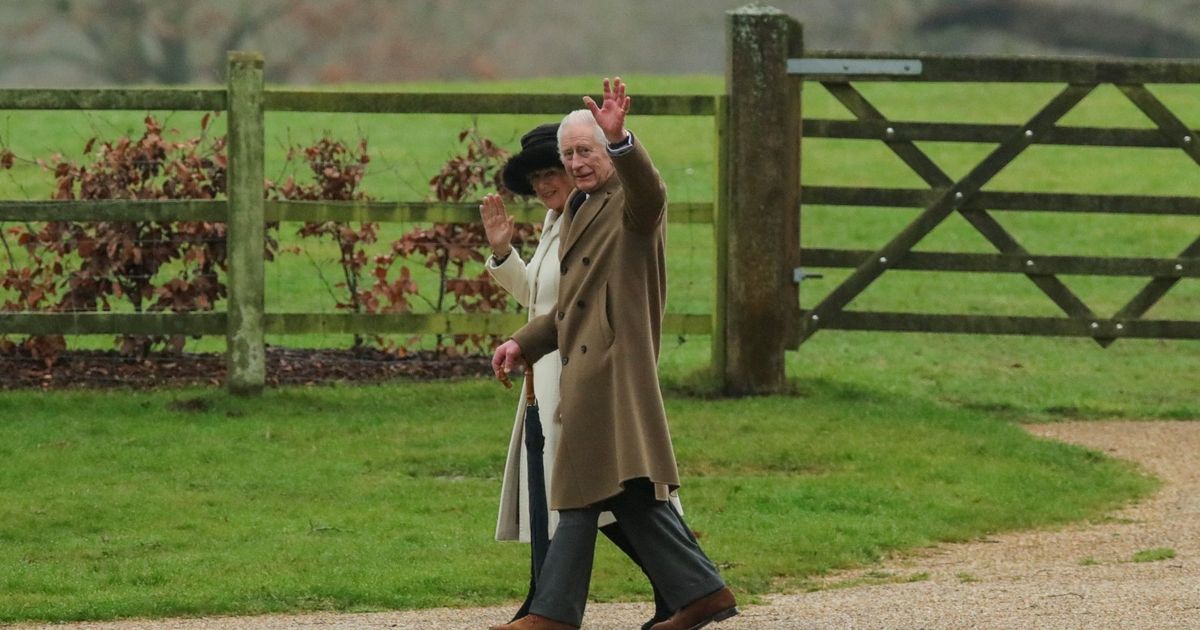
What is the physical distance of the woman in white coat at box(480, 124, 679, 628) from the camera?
6.19 m

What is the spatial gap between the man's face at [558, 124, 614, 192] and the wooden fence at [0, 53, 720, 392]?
14.4 ft

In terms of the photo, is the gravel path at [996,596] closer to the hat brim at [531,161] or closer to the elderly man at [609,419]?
the elderly man at [609,419]

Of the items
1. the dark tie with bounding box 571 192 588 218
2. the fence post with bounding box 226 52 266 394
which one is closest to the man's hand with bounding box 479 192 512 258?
the dark tie with bounding box 571 192 588 218

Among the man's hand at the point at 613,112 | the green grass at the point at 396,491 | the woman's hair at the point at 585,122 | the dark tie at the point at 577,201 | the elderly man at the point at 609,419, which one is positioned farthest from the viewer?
the green grass at the point at 396,491

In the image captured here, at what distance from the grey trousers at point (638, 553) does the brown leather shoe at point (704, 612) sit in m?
0.02

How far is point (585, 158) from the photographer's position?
235 inches

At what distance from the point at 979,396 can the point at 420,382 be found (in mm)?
3059

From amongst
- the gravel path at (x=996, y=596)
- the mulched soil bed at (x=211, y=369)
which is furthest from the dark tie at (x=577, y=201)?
the mulched soil bed at (x=211, y=369)

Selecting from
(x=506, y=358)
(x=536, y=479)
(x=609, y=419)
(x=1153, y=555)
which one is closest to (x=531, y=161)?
(x=506, y=358)

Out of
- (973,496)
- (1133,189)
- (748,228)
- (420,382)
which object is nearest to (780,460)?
(973,496)

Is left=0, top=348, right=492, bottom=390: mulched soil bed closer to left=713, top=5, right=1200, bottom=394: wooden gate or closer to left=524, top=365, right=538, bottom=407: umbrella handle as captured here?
left=713, top=5, right=1200, bottom=394: wooden gate

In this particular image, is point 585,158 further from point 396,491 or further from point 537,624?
point 396,491

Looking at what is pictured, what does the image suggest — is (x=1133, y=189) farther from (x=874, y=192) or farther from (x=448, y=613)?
(x=448, y=613)

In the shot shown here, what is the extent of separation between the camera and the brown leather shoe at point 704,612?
6027mm
